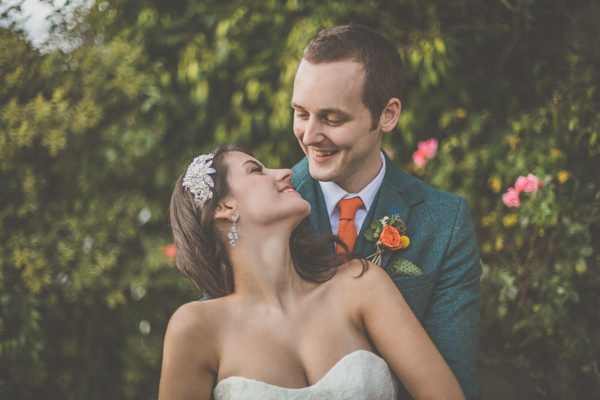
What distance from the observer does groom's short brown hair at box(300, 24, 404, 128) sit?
2.34 m

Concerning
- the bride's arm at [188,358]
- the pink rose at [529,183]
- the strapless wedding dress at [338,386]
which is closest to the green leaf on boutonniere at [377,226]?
the strapless wedding dress at [338,386]

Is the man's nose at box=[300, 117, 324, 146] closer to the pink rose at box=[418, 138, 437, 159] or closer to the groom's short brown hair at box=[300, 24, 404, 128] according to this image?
the groom's short brown hair at box=[300, 24, 404, 128]

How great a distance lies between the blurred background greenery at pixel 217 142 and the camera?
126 inches

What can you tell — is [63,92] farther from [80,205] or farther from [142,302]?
[142,302]

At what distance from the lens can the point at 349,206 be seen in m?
2.45

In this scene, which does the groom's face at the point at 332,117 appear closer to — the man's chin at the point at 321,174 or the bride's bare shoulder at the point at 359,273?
the man's chin at the point at 321,174

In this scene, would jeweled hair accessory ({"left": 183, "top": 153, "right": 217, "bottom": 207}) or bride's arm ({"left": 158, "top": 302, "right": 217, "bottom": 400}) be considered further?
jeweled hair accessory ({"left": 183, "top": 153, "right": 217, "bottom": 207})

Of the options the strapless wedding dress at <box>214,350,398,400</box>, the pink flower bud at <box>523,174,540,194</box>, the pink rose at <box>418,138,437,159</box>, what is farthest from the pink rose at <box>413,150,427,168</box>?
the strapless wedding dress at <box>214,350,398,400</box>

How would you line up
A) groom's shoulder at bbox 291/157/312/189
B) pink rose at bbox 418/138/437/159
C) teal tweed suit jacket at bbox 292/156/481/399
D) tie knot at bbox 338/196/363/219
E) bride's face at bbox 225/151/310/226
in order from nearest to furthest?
bride's face at bbox 225/151/310/226 → teal tweed suit jacket at bbox 292/156/481/399 → tie knot at bbox 338/196/363/219 → groom's shoulder at bbox 291/157/312/189 → pink rose at bbox 418/138/437/159

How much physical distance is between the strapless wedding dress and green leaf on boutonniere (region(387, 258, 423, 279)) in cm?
44

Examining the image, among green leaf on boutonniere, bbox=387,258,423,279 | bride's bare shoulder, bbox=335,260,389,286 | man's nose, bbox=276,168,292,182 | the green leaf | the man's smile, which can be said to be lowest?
green leaf on boutonniere, bbox=387,258,423,279

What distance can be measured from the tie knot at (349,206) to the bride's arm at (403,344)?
1.54 feet

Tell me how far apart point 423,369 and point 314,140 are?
3.41ft

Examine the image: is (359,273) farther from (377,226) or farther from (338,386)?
(338,386)
